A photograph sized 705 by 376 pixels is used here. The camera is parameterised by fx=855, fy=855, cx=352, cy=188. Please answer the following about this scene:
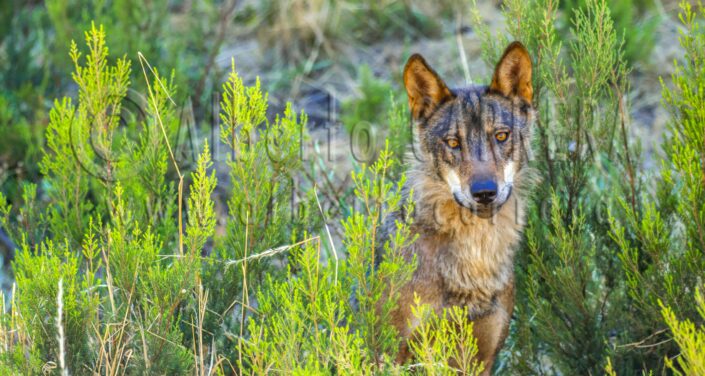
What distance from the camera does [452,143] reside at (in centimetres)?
431

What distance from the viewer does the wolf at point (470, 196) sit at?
4.21m

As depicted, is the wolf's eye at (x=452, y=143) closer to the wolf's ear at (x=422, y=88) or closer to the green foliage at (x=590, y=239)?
the wolf's ear at (x=422, y=88)

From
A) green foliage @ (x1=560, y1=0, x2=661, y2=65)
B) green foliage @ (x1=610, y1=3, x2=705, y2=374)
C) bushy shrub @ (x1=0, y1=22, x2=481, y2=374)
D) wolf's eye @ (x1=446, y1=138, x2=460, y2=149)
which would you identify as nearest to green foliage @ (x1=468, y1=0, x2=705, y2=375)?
green foliage @ (x1=610, y1=3, x2=705, y2=374)

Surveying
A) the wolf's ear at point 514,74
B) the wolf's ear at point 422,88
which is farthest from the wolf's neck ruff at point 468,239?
the wolf's ear at point 514,74

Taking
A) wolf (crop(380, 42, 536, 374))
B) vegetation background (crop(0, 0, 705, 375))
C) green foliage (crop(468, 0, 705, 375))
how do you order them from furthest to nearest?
wolf (crop(380, 42, 536, 374)), green foliage (crop(468, 0, 705, 375)), vegetation background (crop(0, 0, 705, 375))

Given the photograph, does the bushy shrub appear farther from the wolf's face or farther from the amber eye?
the amber eye

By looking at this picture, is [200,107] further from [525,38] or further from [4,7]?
[525,38]

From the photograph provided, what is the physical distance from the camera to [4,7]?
8.27 m

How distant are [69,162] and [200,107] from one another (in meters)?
3.85

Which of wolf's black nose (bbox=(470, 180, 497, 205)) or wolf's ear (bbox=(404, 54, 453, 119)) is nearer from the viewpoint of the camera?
wolf's black nose (bbox=(470, 180, 497, 205))

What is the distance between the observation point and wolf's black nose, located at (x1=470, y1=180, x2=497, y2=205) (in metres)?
3.98

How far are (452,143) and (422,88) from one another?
1.23 ft

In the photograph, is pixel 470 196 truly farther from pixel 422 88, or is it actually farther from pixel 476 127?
pixel 422 88

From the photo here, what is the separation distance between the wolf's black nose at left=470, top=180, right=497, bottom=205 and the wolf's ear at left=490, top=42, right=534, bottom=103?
2.10 feet
